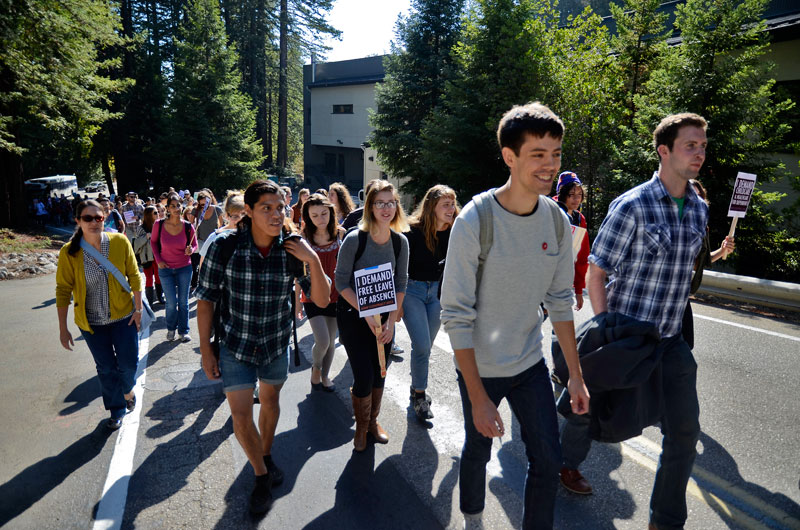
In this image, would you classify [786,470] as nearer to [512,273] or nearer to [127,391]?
[512,273]

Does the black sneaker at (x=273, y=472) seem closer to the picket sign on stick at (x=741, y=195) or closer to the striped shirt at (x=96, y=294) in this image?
the striped shirt at (x=96, y=294)

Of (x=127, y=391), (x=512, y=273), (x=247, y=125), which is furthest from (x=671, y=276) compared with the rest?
(x=247, y=125)

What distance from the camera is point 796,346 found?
6.61m

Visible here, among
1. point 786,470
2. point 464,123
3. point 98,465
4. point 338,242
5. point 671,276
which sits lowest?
point 98,465

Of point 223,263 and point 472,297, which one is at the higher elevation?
point 472,297

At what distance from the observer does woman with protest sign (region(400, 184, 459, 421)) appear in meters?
4.59

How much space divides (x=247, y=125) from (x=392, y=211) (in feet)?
95.6

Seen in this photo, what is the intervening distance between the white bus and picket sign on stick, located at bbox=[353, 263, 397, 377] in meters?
36.0

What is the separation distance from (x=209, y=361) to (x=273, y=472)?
98 cm

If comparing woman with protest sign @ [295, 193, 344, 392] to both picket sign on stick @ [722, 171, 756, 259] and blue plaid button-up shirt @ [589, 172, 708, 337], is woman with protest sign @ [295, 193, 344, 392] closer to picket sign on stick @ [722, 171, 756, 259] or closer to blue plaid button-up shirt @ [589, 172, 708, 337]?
blue plaid button-up shirt @ [589, 172, 708, 337]

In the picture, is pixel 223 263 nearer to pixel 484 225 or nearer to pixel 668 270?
pixel 484 225

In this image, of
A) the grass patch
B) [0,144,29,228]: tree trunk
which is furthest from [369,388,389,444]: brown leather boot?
[0,144,29,228]: tree trunk

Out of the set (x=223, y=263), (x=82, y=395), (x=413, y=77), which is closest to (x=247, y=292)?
(x=223, y=263)

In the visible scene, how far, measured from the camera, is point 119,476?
376 centimetres
